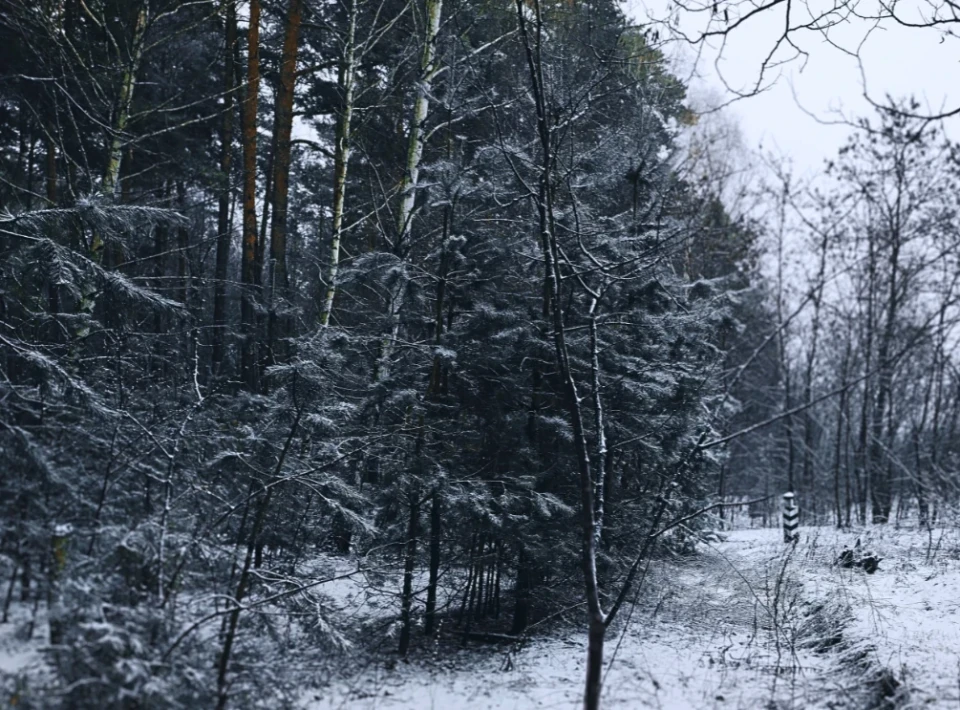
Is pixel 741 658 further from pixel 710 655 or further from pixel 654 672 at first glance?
pixel 654 672

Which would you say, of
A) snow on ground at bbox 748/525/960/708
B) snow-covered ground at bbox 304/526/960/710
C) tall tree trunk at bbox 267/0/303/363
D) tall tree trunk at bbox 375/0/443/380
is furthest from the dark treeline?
tall tree trunk at bbox 267/0/303/363

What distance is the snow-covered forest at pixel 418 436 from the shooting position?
5.21 metres

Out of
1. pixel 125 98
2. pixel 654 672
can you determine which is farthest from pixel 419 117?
pixel 654 672

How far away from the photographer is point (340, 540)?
9.41 m

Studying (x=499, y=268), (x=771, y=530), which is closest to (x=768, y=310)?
(x=771, y=530)

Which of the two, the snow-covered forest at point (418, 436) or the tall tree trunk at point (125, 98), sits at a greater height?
the tall tree trunk at point (125, 98)

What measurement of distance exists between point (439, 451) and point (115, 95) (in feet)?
23.0

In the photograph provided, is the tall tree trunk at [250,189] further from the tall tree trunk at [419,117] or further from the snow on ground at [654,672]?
the snow on ground at [654,672]

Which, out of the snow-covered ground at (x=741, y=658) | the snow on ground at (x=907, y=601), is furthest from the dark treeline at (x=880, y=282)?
the snow-covered ground at (x=741, y=658)

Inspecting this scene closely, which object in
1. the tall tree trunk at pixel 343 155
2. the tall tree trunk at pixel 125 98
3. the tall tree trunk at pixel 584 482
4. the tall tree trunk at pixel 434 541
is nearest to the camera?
the tall tree trunk at pixel 584 482

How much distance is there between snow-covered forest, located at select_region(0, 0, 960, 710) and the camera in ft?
17.1

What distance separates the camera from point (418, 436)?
800 centimetres

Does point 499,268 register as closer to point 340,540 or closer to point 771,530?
point 340,540

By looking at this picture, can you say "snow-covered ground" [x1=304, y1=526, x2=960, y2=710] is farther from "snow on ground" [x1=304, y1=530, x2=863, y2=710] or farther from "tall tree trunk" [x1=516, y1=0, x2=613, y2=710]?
"tall tree trunk" [x1=516, y1=0, x2=613, y2=710]
